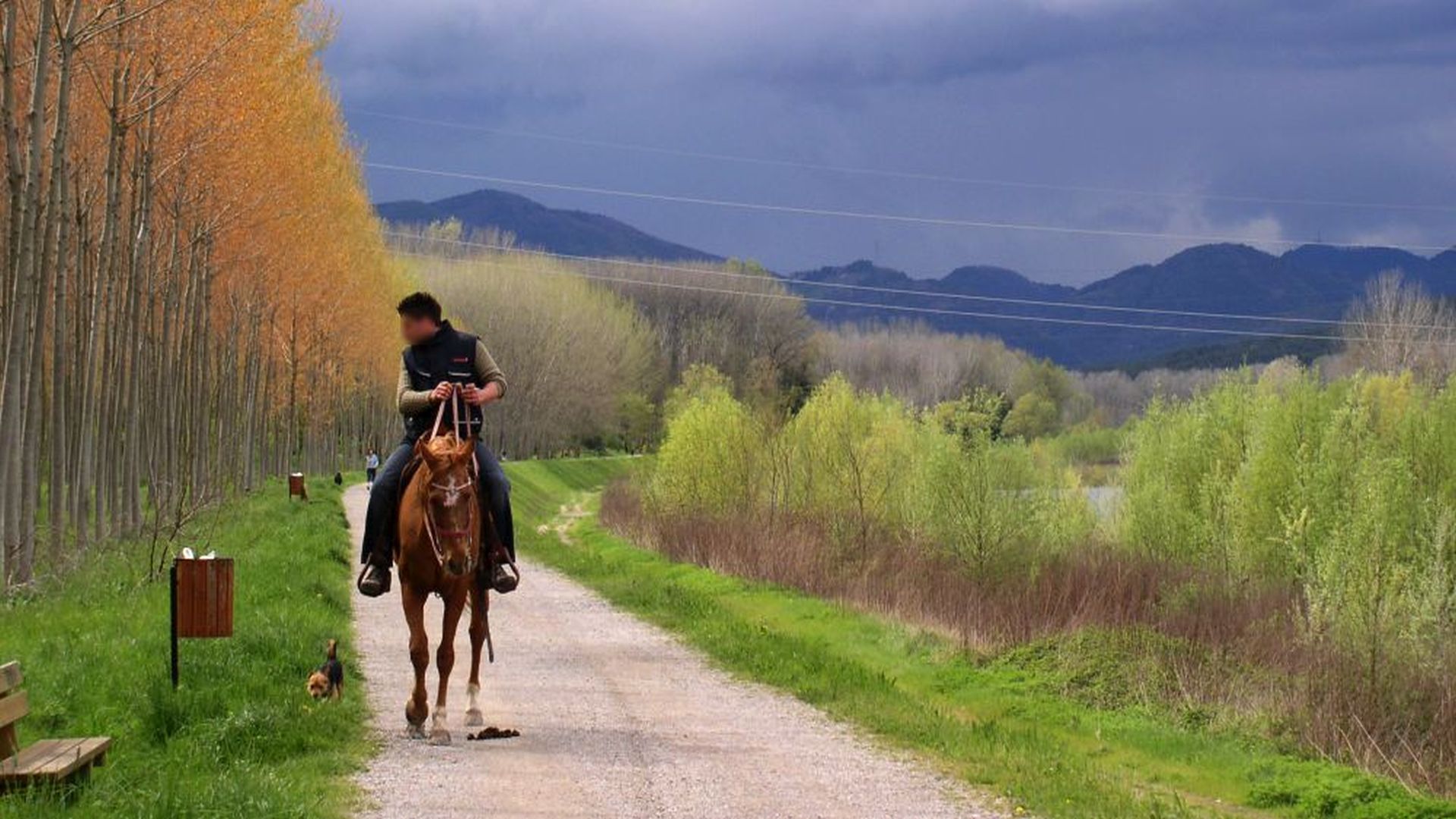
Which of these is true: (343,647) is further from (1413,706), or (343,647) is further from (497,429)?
(497,429)

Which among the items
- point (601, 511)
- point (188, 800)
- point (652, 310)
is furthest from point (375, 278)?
point (652, 310)

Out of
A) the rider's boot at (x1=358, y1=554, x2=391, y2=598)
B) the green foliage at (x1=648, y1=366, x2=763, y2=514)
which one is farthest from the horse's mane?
the green foliage at (x1=648, y1=366, x2=763, y2=514)

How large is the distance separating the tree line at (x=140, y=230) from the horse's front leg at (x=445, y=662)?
7977mm

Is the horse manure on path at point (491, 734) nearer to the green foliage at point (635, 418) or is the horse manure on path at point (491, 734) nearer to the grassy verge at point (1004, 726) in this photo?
the grassy verge at point (1004, 726)

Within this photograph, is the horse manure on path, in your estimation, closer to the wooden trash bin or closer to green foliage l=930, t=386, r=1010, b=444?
the wooden trash bin

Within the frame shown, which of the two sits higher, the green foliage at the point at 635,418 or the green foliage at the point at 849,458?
the green foliage at the point at 849,458

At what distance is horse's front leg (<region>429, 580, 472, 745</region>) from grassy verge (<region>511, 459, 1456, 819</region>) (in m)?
3.41

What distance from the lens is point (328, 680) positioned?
1320 centimetres

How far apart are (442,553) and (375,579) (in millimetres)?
888

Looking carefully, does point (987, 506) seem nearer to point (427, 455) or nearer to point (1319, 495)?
point (1319, 495)

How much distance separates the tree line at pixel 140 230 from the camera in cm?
2089

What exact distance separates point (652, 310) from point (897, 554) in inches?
4112

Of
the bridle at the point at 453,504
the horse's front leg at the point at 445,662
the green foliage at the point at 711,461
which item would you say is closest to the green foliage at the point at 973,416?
the green foliage at the point at 711,461

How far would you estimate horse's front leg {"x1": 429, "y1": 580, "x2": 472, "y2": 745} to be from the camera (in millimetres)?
12273
